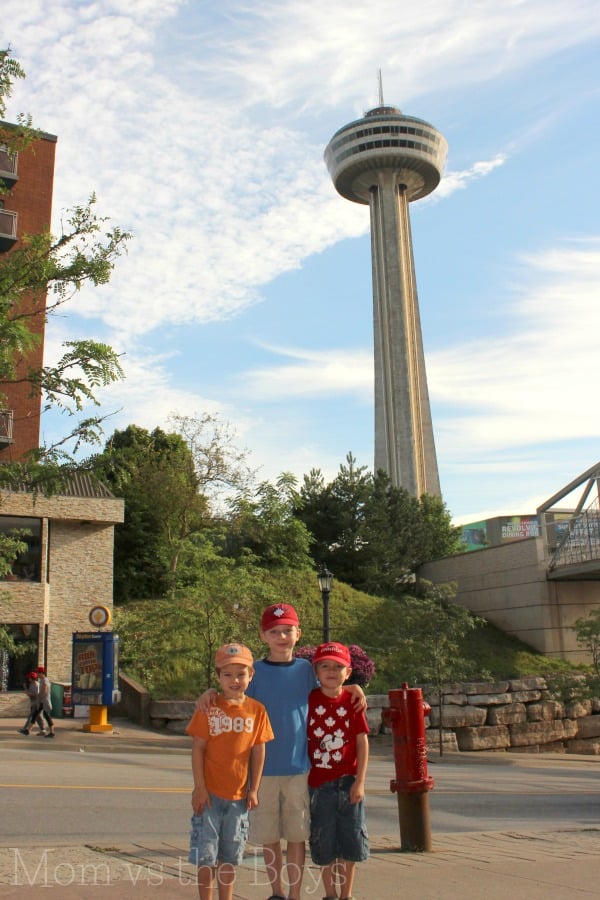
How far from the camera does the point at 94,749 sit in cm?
1817

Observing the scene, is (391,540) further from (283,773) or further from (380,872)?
(283,773)

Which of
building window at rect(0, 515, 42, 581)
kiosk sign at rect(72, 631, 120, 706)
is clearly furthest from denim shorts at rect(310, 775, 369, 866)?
building window at rect(0, 515, 42, 581)

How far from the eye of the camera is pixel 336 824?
15.8 feet

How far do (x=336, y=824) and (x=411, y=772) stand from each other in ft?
6.48

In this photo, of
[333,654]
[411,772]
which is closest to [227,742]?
[333,654]

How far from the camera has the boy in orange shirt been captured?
4.45 meters

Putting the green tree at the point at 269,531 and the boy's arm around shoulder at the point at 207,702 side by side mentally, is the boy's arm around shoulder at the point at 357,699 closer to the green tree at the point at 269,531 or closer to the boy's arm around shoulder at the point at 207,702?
the boy's arm around shoulder at the point at 207,702

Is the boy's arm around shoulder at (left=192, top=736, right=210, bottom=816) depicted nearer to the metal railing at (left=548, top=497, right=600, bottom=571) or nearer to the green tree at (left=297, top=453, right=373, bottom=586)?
the metal railing at (left=548, top=497, right=600, bottom=571)

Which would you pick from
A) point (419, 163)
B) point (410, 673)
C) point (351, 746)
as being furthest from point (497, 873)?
point (419, 163)

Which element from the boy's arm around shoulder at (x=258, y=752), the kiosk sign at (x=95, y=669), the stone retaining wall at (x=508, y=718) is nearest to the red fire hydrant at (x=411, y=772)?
the boy's arm around shoulder at (x=258, y=752)

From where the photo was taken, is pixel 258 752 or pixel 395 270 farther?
pixel 395 270

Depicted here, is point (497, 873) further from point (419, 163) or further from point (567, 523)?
point (419, 163)

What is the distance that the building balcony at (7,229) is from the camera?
31.4 m

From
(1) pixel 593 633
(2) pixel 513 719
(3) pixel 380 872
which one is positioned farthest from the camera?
(1) pixel 593 633
